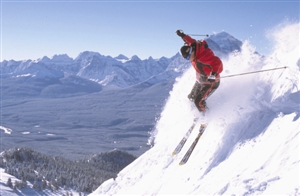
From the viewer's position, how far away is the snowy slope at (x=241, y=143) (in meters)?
7.79

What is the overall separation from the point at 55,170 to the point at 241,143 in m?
48.2

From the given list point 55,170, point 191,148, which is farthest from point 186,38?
point 55,170

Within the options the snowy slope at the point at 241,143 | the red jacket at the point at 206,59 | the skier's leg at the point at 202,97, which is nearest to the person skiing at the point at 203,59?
the red jacket at the point at 206,59

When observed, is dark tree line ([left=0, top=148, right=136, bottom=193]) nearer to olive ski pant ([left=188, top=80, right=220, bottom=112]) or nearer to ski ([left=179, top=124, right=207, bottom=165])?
ski ([left=179, top=124, right=207, bottom=165])

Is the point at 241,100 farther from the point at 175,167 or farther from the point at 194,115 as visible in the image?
the point at 175,167

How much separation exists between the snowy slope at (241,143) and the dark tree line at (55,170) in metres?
19.5

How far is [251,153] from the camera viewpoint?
8867 millimetres

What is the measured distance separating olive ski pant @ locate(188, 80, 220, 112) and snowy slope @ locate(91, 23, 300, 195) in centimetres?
46

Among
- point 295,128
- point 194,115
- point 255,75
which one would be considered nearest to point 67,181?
point 194,115

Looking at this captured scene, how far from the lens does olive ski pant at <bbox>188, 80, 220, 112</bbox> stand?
11352 mm

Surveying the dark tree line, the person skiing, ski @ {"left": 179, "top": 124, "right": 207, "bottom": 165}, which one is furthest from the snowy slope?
the dark tree line

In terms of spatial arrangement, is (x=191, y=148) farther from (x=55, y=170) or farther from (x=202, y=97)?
(x=55, y=170)

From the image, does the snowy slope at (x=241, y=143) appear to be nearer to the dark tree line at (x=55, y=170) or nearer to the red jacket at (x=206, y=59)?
the red jacket at (x=206, y=59)

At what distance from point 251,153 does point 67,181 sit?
3813 cm
